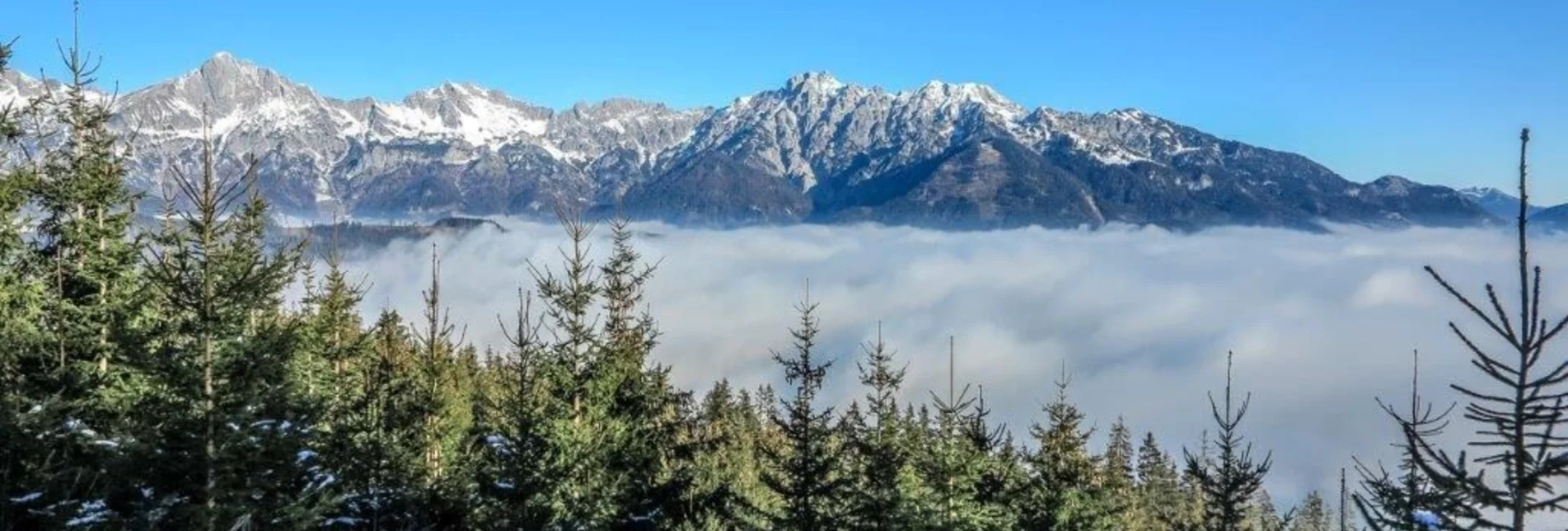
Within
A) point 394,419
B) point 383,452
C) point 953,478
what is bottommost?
point 953,478

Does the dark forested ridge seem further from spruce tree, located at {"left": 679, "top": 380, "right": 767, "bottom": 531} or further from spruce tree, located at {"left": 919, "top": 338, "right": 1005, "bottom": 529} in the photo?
spruce tree, located at {"left": 679, "top": 380, "right": 767, "bottom": 531}

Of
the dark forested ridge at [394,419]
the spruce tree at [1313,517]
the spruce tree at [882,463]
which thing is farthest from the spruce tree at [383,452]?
the spruce tree at [1313,517]

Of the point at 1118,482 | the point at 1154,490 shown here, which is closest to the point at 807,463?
the point at 1118,482

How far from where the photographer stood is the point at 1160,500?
257ft

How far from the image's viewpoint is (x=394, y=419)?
22031 millimetres

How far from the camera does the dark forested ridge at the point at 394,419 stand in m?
10.9

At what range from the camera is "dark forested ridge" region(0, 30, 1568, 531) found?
10.9 metres

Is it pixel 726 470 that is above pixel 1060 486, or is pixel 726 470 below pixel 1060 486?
below

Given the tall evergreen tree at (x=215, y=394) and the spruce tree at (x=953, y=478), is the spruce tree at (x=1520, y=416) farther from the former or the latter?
the spruce tree at (x=953, y=478)

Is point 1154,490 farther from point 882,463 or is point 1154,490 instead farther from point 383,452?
point 383,452

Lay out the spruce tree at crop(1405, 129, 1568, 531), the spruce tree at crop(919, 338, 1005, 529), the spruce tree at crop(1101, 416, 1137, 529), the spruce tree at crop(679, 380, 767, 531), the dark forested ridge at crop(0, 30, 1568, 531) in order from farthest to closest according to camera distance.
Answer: the spruce tree at crop(1101, 416, 1137, 529) < the spruce tree at crop(679, 380, 767, 531) < the spruce tree at crop(919, 338, 1005, 529) < the dark forested ridge at crop(0, 30, 1568, 531) < the spruce tree at crop(1405, 129, 1568, 531)

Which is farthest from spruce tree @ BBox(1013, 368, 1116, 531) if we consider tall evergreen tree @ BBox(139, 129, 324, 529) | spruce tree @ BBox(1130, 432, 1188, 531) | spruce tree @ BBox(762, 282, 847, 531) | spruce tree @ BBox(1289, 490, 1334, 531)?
spruce tree @ BBox(1289, 490, 1334, 531)

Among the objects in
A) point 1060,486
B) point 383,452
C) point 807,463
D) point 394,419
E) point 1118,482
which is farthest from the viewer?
point 1118,482

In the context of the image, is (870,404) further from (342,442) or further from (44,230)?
(44,230)
